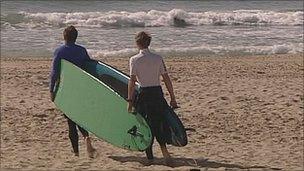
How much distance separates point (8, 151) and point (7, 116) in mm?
1762

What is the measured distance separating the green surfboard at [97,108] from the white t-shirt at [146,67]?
1.60 feet

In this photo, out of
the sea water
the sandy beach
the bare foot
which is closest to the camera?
the sandy beach

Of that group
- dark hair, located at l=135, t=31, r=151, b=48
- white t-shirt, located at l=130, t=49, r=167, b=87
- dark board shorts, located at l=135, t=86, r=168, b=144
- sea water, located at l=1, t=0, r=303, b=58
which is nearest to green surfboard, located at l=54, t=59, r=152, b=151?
dark board shorts, located at l=135, t=86, r=168, b=144

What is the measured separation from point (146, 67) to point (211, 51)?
36.2ft

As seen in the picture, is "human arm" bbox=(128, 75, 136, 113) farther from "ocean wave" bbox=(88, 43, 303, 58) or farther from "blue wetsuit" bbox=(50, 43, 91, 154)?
"ocean wave" bbox=(88, 43, 303, 58)

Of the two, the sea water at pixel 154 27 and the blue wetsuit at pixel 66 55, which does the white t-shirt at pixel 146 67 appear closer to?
the blue wetsuit at pixel 66 55

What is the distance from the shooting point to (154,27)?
24156 mm

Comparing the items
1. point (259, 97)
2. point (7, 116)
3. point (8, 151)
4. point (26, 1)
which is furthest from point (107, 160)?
point (26, 1)

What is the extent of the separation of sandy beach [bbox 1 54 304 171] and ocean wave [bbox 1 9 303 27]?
32.9 ft

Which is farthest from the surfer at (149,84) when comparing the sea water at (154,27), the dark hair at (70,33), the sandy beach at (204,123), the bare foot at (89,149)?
the sea water at (154,27)

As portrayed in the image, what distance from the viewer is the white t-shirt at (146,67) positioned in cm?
683

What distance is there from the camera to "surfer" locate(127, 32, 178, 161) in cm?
684

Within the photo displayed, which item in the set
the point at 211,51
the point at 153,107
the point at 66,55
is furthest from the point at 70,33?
the point at 211,51

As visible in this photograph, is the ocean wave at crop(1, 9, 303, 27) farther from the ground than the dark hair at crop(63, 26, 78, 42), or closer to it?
closer to it
